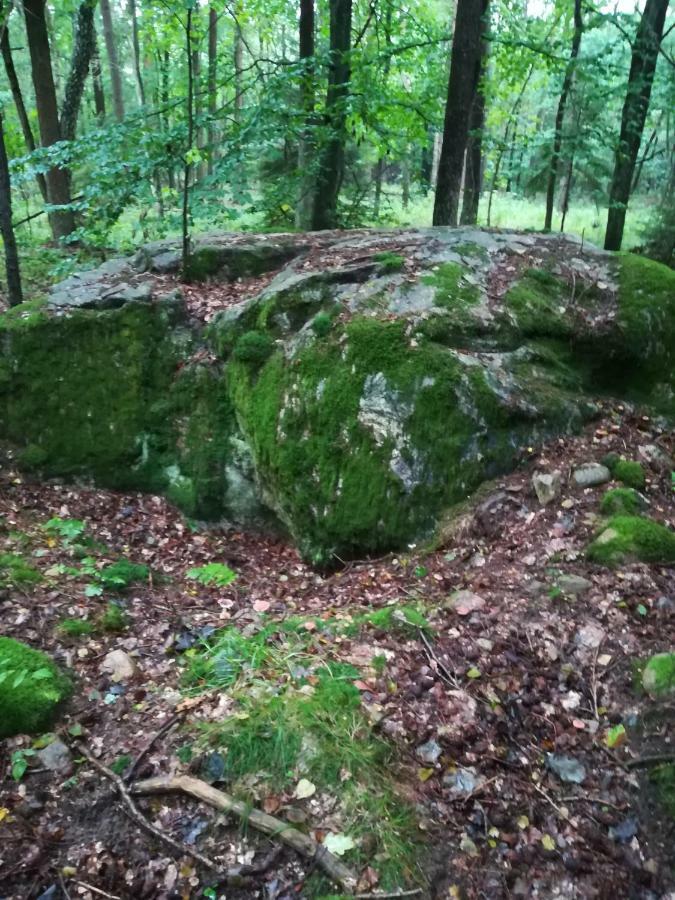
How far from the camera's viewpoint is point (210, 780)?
2.92m

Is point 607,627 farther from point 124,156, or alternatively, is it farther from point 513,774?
point 124,156

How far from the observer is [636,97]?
388 inches

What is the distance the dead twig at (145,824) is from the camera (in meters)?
2.60

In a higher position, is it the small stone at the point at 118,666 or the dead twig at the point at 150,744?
the dead twig at the point at 150,744

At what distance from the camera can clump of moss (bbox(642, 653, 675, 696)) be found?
3416 mm

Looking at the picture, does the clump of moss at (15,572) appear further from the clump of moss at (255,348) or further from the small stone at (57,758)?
the clump of moss at (255,348)

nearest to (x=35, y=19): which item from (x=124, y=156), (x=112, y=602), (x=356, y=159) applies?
(x=124, y=156)

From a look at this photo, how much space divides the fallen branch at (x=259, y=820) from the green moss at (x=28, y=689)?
2.27 ft

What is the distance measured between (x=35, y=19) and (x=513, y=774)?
12.5 meters

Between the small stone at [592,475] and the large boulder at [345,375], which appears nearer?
the small stone at [592,475]

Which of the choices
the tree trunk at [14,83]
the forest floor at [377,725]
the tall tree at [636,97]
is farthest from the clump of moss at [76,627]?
the tall tree at [636,97]

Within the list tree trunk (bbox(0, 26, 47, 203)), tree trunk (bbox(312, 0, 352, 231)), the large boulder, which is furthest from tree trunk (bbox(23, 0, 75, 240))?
tree trunk (bbox(312, 0, 352, 231))

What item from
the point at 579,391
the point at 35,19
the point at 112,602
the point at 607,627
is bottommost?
the point at 112,602

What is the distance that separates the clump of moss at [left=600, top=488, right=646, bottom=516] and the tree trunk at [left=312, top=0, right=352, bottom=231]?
7115 mm
